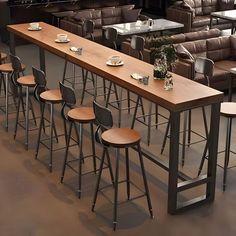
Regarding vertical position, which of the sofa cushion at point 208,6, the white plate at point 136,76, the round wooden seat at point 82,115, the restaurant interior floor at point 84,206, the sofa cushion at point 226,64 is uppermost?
the white plate at point 136,76

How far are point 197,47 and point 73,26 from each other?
8.68 feet

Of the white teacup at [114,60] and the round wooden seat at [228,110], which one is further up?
the white teacup at [114,60]

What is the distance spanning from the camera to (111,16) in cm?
1071

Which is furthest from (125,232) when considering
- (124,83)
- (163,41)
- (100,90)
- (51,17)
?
(51,17)

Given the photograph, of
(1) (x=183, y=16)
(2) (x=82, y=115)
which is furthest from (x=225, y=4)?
(2) (x=82, y=115)

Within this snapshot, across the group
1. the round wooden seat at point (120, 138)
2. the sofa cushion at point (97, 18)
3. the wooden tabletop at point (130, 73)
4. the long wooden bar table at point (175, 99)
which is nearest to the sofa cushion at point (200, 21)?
the sofa cushion at point (97, 18)

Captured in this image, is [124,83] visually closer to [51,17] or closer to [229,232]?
[229,232]

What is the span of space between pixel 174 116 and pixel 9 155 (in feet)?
7.37

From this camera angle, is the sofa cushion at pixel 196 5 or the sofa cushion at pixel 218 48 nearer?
the sofa cushion at pixel 218 48

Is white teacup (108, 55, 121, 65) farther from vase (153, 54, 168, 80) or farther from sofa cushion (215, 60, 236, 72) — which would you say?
sofa cushion (215, 60, 236, 72)

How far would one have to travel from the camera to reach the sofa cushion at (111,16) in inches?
418

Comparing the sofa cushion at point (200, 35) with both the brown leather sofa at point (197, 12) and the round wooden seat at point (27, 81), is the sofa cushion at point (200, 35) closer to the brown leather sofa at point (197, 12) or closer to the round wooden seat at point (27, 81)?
the brown leather sofa at point (197, 12)

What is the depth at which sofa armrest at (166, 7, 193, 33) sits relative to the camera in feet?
36.1

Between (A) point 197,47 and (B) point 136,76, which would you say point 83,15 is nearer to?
(A) point 197,47
